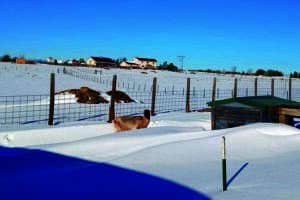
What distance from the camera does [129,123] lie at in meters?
11.8

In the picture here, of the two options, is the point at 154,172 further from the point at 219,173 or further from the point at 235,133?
the point at 235,133

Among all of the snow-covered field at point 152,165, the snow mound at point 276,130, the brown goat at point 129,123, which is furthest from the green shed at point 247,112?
the brown goat at point 129,123

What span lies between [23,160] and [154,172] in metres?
2.47

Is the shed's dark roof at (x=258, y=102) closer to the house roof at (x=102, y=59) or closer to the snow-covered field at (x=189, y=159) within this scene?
the snow-covered field at (x=189, y=159)

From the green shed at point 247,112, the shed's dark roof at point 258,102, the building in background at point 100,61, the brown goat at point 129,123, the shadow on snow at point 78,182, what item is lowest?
the shadow on snow at point 78,182

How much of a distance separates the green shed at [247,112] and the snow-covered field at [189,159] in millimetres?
1313

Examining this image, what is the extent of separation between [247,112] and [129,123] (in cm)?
288

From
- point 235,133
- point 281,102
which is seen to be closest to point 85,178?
point 235,133

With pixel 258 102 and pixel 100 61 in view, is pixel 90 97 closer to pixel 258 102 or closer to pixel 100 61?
A: pixel 258 102

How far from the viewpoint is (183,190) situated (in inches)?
230

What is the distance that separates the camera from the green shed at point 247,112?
11.3 metres

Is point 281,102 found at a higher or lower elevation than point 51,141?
higher

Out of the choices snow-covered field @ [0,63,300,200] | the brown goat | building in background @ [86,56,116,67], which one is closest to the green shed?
snow-covered field @ [0,63,300,200]

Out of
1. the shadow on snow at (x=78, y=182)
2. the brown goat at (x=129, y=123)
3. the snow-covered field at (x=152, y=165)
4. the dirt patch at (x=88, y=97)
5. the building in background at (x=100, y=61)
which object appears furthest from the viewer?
the building in background at (x=100, y=61)
